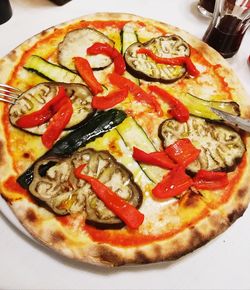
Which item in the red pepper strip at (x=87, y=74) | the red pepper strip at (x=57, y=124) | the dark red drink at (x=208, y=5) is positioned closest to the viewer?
the red pepper strip at (x=57, y=124)

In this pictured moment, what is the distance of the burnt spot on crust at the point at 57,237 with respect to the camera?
1859mm

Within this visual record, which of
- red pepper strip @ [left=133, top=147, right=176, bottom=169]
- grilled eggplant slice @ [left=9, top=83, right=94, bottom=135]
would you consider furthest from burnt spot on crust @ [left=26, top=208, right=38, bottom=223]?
red pepper strip @ [left=133, top=147, right=176, bottom=169]

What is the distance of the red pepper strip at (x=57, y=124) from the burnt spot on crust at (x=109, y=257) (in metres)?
0.63

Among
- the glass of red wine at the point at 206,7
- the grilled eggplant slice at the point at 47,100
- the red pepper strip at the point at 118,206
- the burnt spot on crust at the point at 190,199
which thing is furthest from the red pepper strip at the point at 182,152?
the glass of red wine at the point at 206,7

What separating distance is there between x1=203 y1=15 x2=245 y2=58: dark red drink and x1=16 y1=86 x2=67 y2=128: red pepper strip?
4.07 feet

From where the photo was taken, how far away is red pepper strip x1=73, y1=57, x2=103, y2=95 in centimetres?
234

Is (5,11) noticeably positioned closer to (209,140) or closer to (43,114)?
(43,114)

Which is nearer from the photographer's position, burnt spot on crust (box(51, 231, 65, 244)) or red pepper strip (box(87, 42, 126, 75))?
burnt spot on crust (box(51, 231, 65, 244))

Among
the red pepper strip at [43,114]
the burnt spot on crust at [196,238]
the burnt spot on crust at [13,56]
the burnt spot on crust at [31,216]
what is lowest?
the burnt spot on crust at [196,238]

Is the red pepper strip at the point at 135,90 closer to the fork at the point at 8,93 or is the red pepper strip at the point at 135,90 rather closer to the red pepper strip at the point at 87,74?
the red pepper strip at the point at 87,74

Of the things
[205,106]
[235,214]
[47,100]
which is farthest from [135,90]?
[235,214]

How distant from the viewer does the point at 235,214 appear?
2037mm

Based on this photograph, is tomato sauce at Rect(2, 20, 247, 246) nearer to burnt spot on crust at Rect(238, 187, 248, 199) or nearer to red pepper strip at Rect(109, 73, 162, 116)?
burnt spot on crust at Rect(238, 187, 248, 199)

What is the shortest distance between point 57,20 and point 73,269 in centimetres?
190
